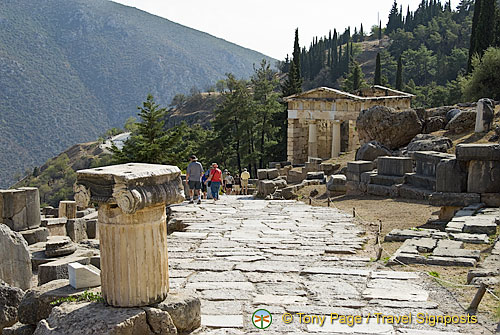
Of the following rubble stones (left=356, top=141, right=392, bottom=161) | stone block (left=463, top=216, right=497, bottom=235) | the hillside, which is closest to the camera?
stone block (left=463, top=216, right=497, bottom=235)

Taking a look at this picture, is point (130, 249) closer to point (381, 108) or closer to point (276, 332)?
point (276, 332)

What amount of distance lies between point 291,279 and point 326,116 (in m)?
23.0

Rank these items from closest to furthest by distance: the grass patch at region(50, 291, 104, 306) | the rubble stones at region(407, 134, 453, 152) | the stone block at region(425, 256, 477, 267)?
the grass patch at region(50, 291, 104, 306) → the stone block at region(425, 256, 477, 267) → the rubble stones at region(407, 134, 453, 152)

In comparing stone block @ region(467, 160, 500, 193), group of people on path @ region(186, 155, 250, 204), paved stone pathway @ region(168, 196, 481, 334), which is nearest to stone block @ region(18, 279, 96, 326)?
paved stone pathway @ region(168, 196, 481, 334)

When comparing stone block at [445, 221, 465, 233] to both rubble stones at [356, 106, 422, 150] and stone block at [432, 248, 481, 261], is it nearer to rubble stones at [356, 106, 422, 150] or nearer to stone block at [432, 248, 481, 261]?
stone block at [432, 248, 481, 261]

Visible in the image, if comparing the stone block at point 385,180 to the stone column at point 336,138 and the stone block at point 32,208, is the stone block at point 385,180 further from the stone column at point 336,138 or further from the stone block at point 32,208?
the stone column at point 336,138

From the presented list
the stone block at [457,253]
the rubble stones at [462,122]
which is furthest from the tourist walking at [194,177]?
the rubble stones at [462,122]

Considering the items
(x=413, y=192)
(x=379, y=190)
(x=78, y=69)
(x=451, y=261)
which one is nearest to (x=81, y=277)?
(x=451, y=261)

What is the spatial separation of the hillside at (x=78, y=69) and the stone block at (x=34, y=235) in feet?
300

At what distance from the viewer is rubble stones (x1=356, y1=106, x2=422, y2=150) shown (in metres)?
20.9

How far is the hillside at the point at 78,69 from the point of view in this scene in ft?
367

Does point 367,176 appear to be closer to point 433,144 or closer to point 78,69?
point 433,144

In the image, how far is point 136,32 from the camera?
179000mm

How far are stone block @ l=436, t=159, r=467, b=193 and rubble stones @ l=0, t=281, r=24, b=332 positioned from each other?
763cm
